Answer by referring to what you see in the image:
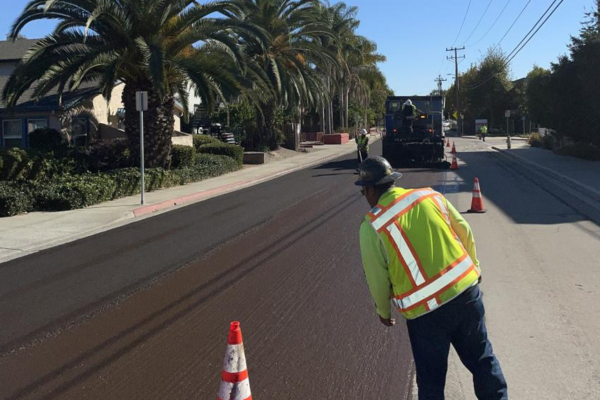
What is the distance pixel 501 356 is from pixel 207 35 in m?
15.1

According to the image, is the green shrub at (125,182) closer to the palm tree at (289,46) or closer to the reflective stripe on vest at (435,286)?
the palm tree at (289,46)

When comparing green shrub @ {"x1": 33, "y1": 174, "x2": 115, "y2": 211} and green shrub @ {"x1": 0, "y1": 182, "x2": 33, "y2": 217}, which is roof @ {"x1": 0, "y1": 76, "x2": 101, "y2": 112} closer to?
green shrub @ {"x1": 33, "y1": 174, "x2": 115, "y2": 211}

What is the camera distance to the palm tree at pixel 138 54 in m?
16.0

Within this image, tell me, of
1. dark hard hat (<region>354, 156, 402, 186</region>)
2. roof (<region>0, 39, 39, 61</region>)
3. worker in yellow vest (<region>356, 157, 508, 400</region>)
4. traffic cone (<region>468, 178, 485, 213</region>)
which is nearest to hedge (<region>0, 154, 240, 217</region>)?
Answer: traffic cone (<region>468, 178, 485, 213</region>)

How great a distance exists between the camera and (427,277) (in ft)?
10.2

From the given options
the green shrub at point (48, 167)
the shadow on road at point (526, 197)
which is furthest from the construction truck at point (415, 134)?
the green shrub at point (48, 167)

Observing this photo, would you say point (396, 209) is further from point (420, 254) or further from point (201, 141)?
point (201, 141)

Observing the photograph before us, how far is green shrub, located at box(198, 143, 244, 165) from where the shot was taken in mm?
26422

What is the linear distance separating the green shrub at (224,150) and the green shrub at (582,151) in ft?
49.8

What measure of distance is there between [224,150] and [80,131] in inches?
239

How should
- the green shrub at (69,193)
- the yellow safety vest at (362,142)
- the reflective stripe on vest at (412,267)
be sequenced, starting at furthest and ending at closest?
1. the yellow safety vest at (362,142)
2. the green shrub at (69,193)
3. the reflective stripe on vest at (412,267)

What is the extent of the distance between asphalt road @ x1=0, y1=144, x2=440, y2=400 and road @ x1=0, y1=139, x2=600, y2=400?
0.07 ft

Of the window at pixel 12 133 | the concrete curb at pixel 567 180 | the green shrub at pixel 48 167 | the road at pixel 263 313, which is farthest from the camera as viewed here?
the window at pixel 12 133

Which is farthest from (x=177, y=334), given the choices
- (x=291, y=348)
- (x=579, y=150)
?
(x=579, y=150)
